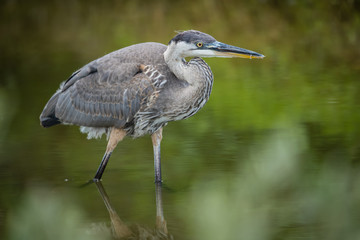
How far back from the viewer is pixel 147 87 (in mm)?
7770

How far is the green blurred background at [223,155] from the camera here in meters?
7.06

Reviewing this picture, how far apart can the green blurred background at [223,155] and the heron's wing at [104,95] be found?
0.65 m

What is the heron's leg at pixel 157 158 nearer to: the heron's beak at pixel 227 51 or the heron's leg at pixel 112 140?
the heron's leg at pixel 112 140

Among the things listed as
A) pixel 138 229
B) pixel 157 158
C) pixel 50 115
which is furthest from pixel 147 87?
pixel 138 229

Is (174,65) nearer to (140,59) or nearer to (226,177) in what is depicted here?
(140,59)

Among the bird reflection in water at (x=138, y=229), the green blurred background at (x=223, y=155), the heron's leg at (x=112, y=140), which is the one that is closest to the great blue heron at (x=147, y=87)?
the heron's leg at (x=112, y=140)

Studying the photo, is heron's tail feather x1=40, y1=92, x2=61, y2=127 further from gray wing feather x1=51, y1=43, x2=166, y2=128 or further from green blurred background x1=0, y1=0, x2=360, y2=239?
green blurred background x1=0, y1=0, x2=360, y2=239

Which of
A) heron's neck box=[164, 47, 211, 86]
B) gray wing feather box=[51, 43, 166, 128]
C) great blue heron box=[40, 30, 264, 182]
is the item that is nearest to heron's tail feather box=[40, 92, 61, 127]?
gray wing feather box=[51, 43, 166, 128]

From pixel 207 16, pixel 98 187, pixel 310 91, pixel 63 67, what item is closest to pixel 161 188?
pixel 98 187

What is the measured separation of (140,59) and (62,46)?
10328mm

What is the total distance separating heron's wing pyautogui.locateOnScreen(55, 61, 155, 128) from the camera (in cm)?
786

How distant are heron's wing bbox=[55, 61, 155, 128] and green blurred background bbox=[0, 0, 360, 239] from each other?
0.65 metres

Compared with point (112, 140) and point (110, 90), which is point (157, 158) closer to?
point (112, 140)

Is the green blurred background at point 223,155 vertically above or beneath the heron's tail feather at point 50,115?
beneath
